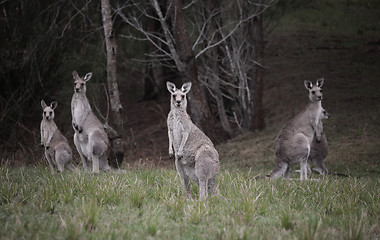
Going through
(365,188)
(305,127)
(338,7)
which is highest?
(338,7)

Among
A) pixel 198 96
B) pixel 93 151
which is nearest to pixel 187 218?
pixel 93 151

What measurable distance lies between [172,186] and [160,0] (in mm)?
10344

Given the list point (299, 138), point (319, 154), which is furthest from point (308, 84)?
point (299, 138)

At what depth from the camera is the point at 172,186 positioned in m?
6.75

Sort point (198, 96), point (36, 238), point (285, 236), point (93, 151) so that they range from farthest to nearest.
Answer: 1. point (198, 96)
2. point (93, 151)
3. point (285, 236)
4. point (36, 238)

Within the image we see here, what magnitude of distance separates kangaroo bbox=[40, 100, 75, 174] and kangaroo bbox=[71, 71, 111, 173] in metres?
0.29

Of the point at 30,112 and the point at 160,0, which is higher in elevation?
the point at 160,0

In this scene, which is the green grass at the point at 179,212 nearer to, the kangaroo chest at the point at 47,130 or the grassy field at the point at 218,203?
the grassy field at the point at 218,203

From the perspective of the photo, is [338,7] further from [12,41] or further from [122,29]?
[12,41]

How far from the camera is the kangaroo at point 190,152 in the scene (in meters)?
5.91

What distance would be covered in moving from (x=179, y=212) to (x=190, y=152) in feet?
3.62

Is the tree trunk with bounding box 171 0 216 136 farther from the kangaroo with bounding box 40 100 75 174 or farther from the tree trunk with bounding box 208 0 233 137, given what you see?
the kangaroo with bounding box 40 100 75 174

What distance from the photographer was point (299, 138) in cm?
874

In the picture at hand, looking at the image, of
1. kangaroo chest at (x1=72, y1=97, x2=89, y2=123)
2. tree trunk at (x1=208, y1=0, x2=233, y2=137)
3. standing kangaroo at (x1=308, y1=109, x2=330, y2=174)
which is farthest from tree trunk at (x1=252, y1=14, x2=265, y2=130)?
kangaroo chest at (x1=72, y1=97, x2=89, y2=123)
